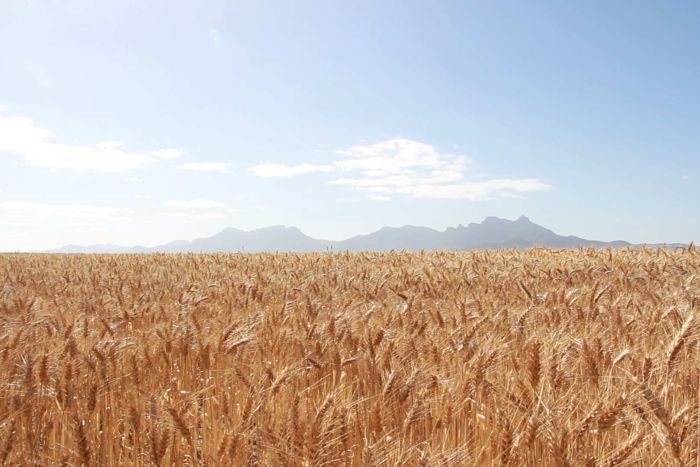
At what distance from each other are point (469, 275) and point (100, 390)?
5537 millimetres

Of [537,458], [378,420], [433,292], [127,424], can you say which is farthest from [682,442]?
[433,292]

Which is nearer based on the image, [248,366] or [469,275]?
→ [248,366]

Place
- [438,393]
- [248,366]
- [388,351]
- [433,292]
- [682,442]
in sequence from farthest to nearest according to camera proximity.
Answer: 1. [433,292]
2. [248,366]
3. [388,351]
4. [438,393]
5. [682,442]

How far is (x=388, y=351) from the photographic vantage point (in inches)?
113

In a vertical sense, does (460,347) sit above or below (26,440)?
above

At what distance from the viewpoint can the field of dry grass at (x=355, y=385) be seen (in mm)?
1832

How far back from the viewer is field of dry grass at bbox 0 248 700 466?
6.01 feet

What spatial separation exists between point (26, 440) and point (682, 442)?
7.97 ft

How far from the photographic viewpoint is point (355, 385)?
2.91 m

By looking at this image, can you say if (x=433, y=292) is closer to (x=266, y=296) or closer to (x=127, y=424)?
(x=266, y=296)

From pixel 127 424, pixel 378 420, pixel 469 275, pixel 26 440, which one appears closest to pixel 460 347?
pixel 378 420

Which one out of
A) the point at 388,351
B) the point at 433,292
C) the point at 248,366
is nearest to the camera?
the point at 388,351

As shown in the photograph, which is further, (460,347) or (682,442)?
(460,347)

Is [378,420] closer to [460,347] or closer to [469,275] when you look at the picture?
[460,347]
